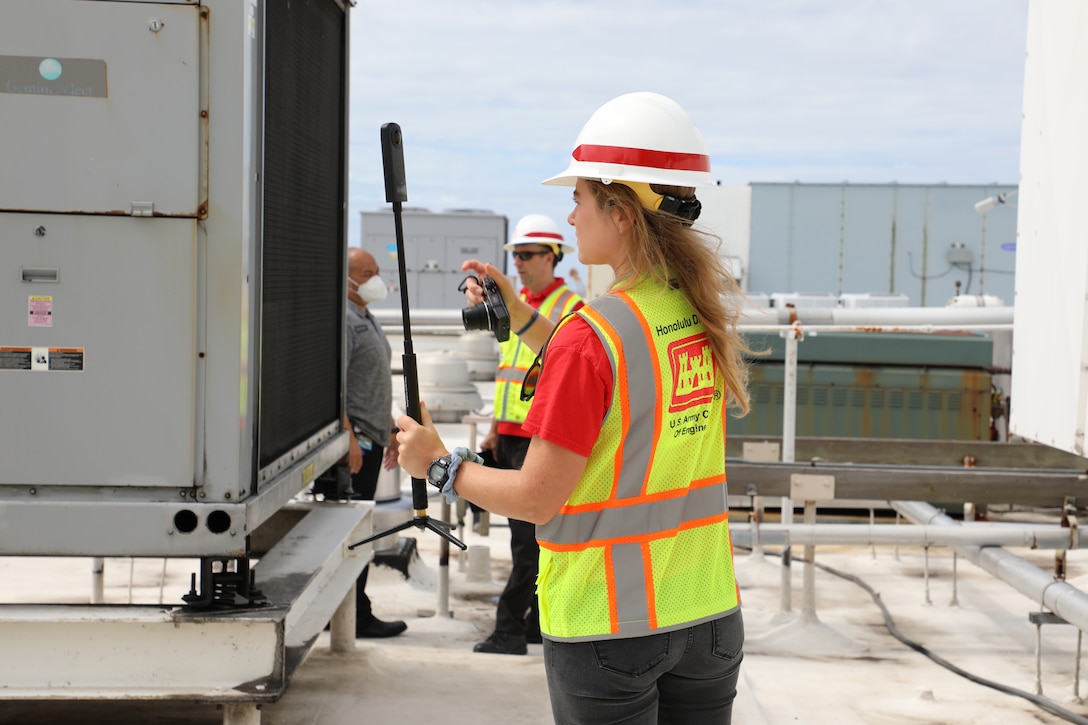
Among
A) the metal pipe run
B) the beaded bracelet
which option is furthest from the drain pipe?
the beaded bracelet

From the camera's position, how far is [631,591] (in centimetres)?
208

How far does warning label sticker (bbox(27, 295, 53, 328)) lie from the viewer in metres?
2.91

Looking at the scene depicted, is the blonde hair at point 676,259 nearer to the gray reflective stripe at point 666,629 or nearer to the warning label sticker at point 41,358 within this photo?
the gray reflective stripe at point 666,629

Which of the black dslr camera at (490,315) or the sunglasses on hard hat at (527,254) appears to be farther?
the sunglasses on hard hat at (527,254)

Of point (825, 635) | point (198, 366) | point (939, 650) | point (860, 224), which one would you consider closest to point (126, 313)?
point (198, 366)

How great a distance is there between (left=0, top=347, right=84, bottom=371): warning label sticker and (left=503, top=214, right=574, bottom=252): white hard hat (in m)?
2.86

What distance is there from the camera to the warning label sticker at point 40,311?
291 cm

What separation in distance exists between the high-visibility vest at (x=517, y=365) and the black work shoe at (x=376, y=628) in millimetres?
1167

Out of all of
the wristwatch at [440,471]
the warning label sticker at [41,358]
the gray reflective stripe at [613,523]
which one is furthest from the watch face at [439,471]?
the warning label sticker at [41,358]

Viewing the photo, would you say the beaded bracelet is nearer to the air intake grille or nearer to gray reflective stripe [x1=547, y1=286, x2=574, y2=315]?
the air intake grille

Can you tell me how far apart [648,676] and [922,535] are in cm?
377

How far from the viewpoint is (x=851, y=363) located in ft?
29.3

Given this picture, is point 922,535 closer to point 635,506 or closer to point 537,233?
point 537,233

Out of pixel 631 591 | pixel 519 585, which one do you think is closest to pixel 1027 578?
pixel 519 585
